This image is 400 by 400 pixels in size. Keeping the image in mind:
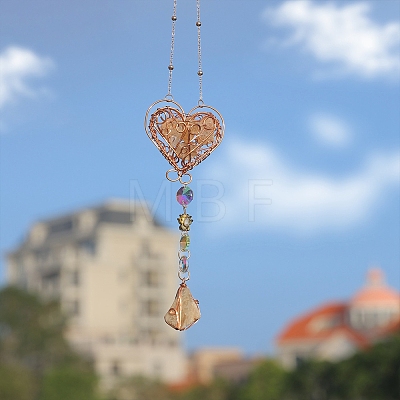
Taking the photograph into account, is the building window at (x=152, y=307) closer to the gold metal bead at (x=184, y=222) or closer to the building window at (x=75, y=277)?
the building window at (x=75, y=277)

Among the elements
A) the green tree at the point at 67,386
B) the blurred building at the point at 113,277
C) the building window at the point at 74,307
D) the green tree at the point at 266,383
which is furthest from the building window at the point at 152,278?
the green tree at the point at 67,386

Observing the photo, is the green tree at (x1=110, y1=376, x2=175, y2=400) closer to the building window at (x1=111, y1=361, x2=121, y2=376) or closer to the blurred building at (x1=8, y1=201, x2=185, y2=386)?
the building window at (x1=111, y1=361, x2=121, y2=376)

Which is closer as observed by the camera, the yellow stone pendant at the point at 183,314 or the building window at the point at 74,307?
the yellow stone pendant at the point at 183,314

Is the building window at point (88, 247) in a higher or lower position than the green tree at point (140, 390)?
higher

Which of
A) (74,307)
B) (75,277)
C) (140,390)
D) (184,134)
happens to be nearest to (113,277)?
(75,277)

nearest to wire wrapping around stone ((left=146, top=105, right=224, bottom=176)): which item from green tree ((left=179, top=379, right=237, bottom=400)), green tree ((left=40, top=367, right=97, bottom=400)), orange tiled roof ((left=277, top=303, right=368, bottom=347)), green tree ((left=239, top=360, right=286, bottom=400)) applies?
green tree ((left=40, top=367, right=97, bottom=400))

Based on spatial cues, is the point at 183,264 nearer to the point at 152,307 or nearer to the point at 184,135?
the point at 184,135
